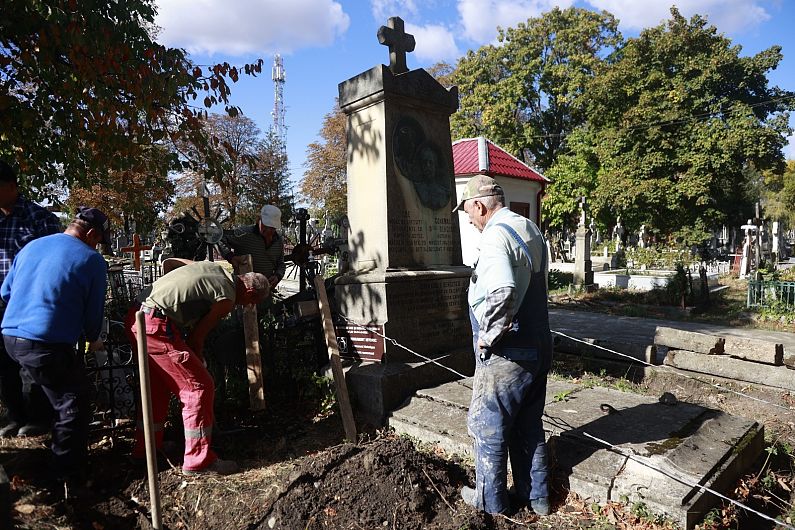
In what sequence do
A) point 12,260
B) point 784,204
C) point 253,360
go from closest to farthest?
point 12,260
point 253,360
point 784,204

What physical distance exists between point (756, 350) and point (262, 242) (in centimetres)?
570

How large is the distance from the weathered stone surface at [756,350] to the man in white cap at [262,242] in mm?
5229

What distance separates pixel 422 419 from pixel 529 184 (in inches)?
529

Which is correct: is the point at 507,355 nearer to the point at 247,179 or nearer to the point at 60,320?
the point at 60,320

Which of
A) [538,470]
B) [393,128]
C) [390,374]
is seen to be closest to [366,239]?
[393,128]

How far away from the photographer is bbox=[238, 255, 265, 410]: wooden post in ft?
15.0

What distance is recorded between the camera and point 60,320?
10.6ft

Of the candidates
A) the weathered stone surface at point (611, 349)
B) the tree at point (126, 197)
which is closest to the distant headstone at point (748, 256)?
the weathered stone surface at point (611, 349)

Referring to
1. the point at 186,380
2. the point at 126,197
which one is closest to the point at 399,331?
the point at 186,380

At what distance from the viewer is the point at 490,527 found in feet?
9.51

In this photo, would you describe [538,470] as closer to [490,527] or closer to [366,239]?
[490,527]

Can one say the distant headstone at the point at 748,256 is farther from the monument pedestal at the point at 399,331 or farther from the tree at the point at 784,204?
the tree at the point at 784,204

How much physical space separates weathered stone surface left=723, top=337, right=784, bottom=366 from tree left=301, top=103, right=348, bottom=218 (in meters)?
27.5

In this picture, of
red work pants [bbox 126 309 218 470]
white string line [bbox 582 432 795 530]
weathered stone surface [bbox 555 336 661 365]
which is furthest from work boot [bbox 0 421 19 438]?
weathered stone surface [bbox 555 336 661 365]
